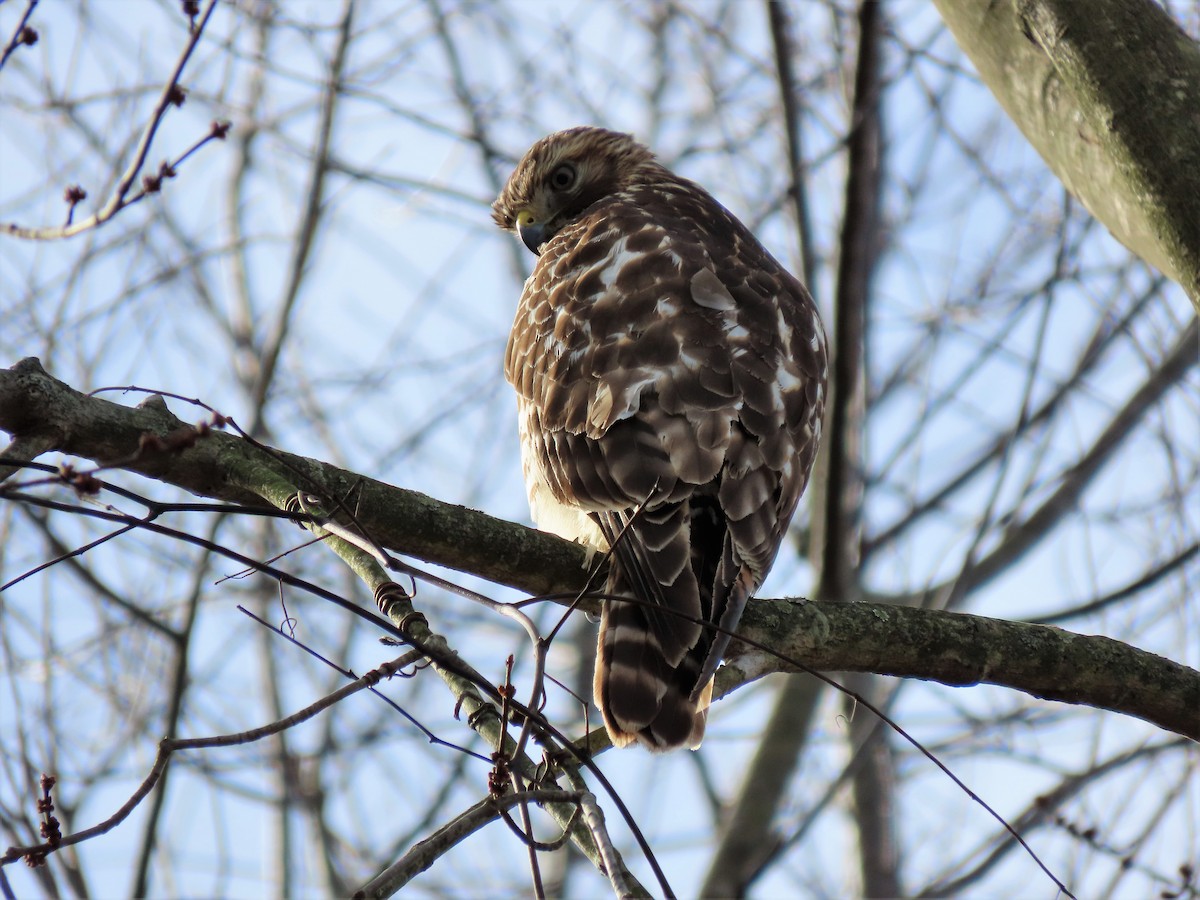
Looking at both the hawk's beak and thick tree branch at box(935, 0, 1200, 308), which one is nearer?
thick tree branch at box(935, 0, 1200, 308)

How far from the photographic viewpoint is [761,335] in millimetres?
3963

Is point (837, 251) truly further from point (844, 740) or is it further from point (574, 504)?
point (844, 740)

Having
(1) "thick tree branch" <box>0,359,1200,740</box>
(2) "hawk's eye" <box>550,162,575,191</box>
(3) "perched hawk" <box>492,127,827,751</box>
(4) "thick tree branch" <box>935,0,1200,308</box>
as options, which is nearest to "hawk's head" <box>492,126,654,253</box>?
(2) "hawk's eye" <box>550,162,575,191</box>

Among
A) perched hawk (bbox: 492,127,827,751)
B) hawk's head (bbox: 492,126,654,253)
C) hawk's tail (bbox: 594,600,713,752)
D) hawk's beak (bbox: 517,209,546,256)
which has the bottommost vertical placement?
hawk's tail (bbox: 594,600,713,752)

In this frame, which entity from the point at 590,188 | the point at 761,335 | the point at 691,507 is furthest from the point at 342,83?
the point at 691,507

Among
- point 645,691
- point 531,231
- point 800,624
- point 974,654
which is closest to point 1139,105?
point 974,654

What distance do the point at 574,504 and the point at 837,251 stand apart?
2.05 m

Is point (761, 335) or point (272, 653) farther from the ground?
point (272, 653)

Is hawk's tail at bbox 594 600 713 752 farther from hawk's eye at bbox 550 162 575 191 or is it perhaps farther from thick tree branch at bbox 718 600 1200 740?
hawk's eye at bbox 550 162 575 191

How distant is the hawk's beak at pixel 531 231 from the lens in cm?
554

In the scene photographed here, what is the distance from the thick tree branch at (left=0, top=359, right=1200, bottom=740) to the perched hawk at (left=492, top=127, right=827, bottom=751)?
149 millimetres

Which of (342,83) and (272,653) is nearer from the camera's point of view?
(342,83)

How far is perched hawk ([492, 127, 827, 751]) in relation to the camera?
129 inches

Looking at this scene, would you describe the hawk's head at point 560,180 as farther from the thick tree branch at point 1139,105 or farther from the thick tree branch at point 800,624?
the thick tree branch at point 800,624
